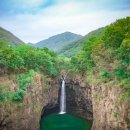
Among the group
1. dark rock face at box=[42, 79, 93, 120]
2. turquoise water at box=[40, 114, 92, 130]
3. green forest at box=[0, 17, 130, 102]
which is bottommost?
turquoise water at box=[40, 114, 92, 130]

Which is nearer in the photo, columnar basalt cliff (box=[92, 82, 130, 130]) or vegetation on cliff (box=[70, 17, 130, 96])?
columnar basalt cliff (box=[92, 82, 130, 130])

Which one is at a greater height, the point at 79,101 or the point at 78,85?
the point at 78,85

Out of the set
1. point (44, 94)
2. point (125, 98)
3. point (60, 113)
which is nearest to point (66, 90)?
point (60, 113)

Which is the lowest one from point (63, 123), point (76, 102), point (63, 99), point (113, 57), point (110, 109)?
point (63, 123)

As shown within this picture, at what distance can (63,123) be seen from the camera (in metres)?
49.1

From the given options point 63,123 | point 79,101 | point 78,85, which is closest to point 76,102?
point 79,101

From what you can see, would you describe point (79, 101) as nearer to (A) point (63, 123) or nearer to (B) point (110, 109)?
(A) point (63, 123)

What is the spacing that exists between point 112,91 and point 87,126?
13.4 m

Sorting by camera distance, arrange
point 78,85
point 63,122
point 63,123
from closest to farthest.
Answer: point 63,123 → point 63,122 → point 78,85

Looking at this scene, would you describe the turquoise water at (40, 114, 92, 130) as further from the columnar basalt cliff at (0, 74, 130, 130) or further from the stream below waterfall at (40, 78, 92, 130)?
the columnar basalt cliff at (0, 74, 130, 130)

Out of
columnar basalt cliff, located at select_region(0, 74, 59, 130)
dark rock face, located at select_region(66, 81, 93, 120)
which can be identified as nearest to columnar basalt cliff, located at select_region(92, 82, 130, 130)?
dark rock face, located at select_region(66, 81, 93, 120)

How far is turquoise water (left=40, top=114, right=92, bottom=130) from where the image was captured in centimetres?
4647

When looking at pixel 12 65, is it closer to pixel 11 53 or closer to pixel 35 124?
pixel 11 53

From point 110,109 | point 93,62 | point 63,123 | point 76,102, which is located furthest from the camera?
point 76,102
